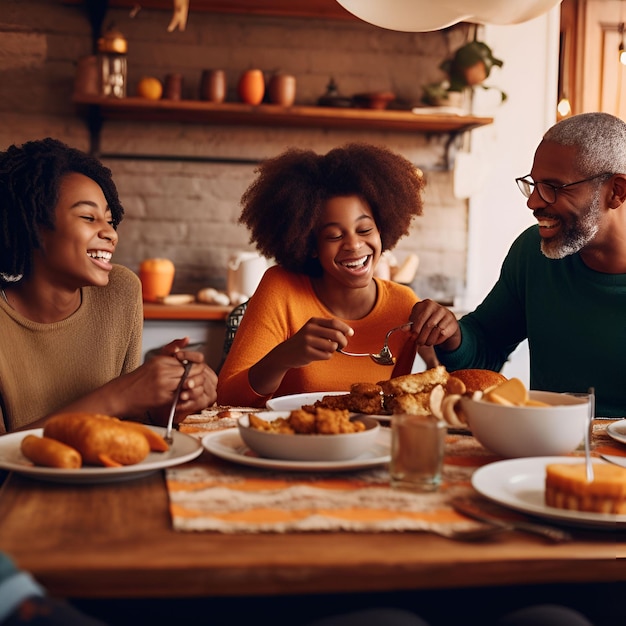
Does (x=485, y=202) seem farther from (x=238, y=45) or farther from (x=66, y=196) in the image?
(x=66, y=196)

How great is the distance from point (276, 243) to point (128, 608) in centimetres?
139

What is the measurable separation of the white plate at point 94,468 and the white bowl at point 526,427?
402 millimetres

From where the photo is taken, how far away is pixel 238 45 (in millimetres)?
4191

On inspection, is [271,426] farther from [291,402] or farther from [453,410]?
[291,402]

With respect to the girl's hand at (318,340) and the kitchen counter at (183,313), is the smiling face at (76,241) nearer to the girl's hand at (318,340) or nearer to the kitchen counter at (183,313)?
the girl's hand at (318,340)

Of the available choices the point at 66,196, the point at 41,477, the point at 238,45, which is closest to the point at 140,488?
the point at 41,477

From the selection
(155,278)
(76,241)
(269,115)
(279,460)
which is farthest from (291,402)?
(269,115)

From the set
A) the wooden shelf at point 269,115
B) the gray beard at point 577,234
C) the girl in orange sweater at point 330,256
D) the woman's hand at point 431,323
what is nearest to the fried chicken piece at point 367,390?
the woman's hand at point 431,323

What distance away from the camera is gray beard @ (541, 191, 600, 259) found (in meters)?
2.03

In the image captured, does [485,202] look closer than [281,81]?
No

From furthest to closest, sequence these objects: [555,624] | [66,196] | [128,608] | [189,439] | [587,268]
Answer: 1. [587,268]
2. [66,196]
3. [189,439]
4. [128,608]
5. [555,624]

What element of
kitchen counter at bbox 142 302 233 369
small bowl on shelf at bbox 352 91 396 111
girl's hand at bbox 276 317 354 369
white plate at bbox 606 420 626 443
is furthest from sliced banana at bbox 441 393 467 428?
small bowl on shelf at bbox 352 91 396 111

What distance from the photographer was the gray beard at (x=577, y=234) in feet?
6.66

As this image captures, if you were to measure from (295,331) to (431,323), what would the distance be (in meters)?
0.42
